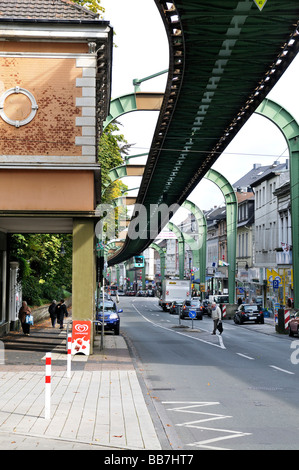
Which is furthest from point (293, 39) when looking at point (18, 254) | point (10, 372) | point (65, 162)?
point (18, 254)

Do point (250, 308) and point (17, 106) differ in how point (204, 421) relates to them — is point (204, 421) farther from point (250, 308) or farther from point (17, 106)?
point (250, 308)

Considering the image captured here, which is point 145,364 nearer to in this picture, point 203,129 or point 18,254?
point 203,129

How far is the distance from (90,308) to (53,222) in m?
4.08

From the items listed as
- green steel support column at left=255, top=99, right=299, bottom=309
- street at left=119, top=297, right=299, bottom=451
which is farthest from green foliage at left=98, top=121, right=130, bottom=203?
street at left=119, top=297, right=299, bottom=451

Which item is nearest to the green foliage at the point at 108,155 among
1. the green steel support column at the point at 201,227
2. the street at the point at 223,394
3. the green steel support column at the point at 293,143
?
the green steel support column at the point at 293,143

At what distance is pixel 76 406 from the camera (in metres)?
11.4

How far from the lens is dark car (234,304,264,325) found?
46.2 meters

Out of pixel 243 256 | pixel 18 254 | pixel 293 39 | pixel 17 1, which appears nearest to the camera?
pixel 293 39

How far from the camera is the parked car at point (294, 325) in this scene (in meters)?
32.4

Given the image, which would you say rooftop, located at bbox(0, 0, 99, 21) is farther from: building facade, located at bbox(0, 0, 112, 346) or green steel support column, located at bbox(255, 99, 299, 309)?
green steel support column, located at bbox(255, 99, 299, 309)

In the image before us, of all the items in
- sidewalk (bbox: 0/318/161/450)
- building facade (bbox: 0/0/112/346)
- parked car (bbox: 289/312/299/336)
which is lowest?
sidewalk (bbox: 0/318/161/450)

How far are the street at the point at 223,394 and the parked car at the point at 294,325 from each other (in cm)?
606

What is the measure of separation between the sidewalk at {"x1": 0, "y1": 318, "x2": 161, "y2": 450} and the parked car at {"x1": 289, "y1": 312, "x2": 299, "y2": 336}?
1439 cm

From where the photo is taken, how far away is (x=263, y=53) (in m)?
18.9
